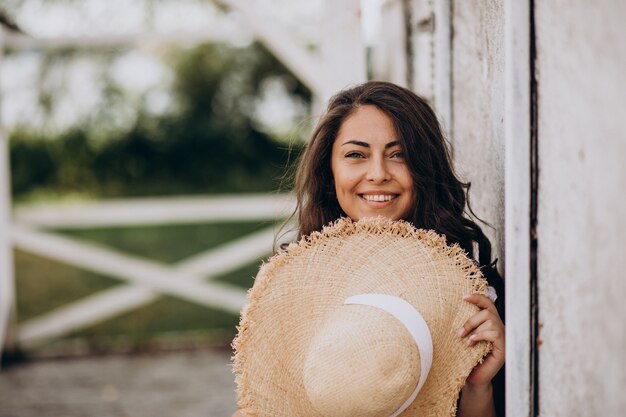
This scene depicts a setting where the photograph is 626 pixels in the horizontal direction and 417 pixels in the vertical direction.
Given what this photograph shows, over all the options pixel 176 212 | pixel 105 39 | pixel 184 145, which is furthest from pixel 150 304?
pixel 184 145

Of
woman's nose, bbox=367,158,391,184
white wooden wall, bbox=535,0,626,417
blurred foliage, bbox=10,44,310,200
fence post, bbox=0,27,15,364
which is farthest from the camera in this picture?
blurred foliage, bbox=10,44,310,200

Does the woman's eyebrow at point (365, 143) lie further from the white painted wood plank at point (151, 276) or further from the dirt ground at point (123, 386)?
the white painted wood plank at point (151, 276)

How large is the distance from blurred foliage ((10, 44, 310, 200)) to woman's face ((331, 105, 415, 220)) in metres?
6.57

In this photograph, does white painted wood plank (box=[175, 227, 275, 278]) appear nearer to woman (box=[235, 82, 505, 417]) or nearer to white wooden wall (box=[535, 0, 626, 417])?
woman (box=[235, 82, 505, 417])

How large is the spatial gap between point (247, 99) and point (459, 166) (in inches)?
259

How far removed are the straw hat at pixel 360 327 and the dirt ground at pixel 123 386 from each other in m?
2.94

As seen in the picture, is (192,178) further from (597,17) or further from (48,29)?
(597,17)

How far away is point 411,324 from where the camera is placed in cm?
136

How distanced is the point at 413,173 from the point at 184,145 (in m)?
7.33

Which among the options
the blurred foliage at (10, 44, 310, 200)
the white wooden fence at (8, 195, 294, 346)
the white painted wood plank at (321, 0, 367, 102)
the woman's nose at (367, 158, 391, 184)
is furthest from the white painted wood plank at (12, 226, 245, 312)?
the woman's nose at (367, 158, 391, 184)

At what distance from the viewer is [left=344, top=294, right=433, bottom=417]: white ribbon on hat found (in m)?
1.35

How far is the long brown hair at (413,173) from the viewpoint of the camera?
5.66 feet

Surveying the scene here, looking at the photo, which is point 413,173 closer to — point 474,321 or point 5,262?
point 474,321

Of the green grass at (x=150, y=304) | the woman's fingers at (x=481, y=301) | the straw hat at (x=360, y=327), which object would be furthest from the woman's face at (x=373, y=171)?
the green grass at (x=150, y=304)
